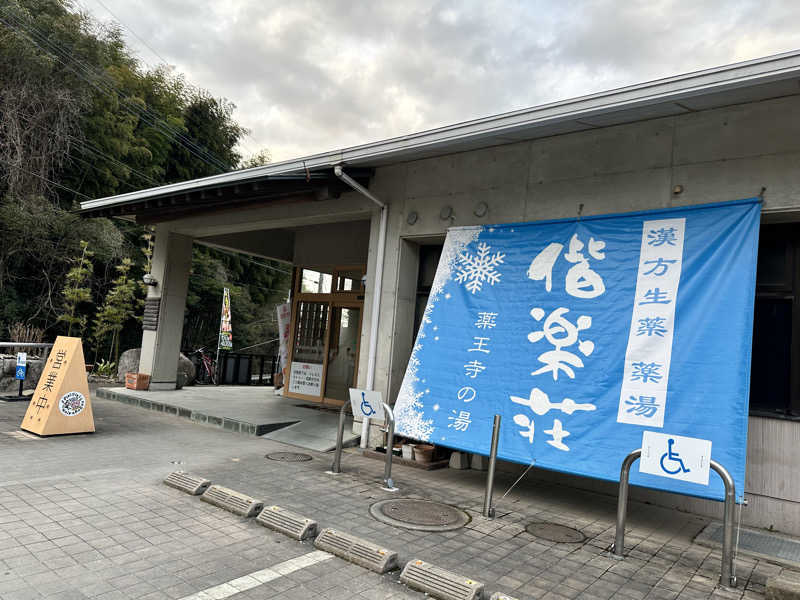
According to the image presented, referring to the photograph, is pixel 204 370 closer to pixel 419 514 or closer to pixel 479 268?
pixel 479 268

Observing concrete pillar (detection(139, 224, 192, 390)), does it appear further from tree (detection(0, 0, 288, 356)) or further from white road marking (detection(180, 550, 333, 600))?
white road marking (detection(180, 550, 333, 600))

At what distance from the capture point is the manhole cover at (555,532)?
14.8 feet

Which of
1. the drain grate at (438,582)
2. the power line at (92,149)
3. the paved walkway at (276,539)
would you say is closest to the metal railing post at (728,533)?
the paved walkway at (276,539)

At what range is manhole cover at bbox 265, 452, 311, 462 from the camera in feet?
22.1

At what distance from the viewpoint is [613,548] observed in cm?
427

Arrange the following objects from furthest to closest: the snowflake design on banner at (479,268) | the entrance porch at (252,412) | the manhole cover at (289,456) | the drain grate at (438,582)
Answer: the entrance porch at (252,412) → the manhole cover at (289,456) → the snowflake design on banner at (479,268) → the drain grate at (438,582)

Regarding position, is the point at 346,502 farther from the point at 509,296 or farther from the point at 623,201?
→ the point at 623,201

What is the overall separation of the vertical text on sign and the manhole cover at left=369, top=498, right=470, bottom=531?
1.96 meters

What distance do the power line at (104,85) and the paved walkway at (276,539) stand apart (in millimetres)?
13911

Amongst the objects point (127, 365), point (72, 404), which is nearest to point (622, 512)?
point (72, 404)

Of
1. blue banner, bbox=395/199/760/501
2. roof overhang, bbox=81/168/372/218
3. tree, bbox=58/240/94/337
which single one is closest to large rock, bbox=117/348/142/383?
tree, bbox=58/240/94/337

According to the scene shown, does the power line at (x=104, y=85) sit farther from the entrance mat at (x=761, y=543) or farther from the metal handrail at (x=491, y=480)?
the entrance mat at (x=761, y=543)

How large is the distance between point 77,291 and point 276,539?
46.2 ft

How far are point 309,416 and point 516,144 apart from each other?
6.26 metres
